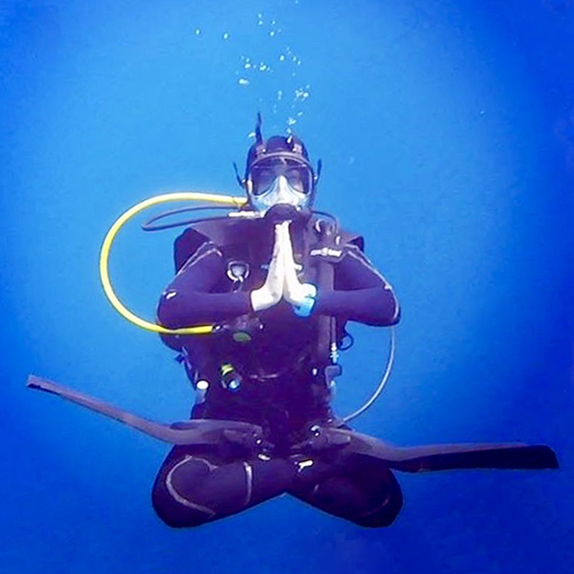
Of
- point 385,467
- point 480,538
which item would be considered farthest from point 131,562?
point 385,467

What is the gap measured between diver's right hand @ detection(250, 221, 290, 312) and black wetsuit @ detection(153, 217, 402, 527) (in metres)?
→ 0.16

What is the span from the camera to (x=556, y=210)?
880 cm

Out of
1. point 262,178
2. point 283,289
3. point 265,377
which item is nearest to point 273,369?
point 265,377

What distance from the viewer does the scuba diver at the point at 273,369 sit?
3.52 metres

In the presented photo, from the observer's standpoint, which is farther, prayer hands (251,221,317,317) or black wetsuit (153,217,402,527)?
black wetsuit (153,217,402,527)

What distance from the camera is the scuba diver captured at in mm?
3518

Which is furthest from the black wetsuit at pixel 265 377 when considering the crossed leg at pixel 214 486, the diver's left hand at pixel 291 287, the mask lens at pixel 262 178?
the mask lens at pixel 262 178

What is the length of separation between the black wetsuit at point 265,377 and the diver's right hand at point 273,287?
0.16 m

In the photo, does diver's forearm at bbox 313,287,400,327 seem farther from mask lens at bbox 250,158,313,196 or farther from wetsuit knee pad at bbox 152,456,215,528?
wetsuit knee pad at bbox 152,456,215,528

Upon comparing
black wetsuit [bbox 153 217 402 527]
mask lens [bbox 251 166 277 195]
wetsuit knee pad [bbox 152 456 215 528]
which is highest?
mask lens [bbox 251 166 277 195]

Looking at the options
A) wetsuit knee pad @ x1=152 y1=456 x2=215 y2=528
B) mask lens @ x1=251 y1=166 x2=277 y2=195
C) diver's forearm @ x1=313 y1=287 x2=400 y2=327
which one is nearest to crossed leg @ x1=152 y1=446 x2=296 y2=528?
wetsuit knee pad @ x1=152 y1=456 x2=215 y2=528

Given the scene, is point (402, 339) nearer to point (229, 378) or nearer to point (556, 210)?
point (556, 210)

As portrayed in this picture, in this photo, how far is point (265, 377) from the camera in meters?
3.77

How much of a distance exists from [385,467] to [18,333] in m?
6.07
